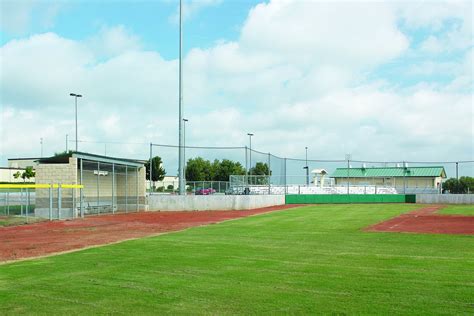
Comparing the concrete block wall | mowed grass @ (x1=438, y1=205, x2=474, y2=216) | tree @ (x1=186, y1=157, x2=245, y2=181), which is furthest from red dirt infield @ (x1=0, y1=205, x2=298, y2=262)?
tree @ (x1=186, y1=157, x2=245, y2=181)

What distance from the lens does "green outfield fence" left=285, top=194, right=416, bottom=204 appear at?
1754 inches

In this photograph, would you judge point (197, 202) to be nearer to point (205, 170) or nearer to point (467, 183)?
point (467, 183)

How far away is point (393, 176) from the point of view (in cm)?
4816

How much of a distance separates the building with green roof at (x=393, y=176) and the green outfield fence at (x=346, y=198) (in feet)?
6.25

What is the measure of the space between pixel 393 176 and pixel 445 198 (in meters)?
6.35

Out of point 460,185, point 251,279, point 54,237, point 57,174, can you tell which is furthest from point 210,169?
point 251,279

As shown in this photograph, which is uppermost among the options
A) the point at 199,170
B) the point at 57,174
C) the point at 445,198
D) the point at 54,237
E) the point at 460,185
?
the point at 199,170

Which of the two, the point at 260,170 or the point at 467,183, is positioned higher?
the point at 260,170

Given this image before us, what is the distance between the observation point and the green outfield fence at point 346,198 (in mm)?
44562

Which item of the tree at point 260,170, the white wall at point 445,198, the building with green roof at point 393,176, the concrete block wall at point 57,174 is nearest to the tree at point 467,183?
the white wall at point 445,198

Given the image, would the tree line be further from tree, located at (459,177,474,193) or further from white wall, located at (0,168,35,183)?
white wall, located at (0,168,35,183)

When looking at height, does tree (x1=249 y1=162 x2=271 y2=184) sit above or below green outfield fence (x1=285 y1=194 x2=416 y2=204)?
above

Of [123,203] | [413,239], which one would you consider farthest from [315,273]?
[123,203]

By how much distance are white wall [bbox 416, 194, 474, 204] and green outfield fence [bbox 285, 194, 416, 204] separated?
83 centimetres
